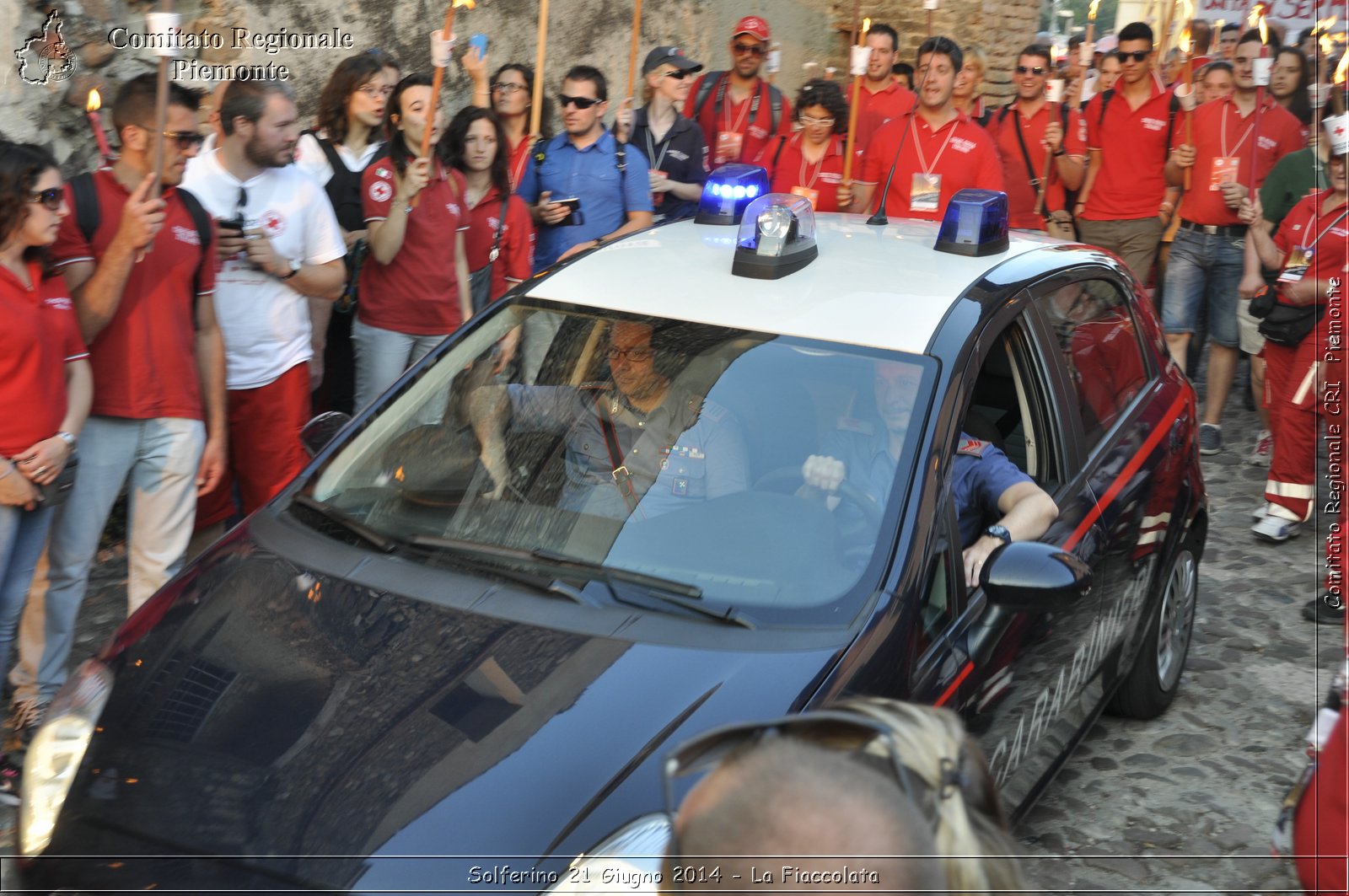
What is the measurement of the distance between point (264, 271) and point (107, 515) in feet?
3.35

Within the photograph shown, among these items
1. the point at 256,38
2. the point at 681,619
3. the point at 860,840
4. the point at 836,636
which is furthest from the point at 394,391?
the point at 256,38

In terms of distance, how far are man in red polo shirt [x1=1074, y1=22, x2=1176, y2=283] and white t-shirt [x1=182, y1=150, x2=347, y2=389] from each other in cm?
534

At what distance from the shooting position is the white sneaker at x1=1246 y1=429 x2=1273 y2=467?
7629mm

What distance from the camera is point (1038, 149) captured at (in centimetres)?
909

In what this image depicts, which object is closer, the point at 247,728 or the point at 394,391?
the point at 247,728

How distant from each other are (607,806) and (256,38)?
607cm

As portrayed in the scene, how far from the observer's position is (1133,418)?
4.10 meters

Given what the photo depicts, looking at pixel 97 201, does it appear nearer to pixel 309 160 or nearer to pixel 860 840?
pixel 309 160

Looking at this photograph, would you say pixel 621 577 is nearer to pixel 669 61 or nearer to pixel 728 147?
pixel 669 61

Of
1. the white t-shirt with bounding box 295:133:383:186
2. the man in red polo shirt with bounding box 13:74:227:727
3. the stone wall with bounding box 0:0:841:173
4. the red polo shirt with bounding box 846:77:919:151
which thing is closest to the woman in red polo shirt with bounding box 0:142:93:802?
the man in red polo shirt with bounding box 13:74:227:727

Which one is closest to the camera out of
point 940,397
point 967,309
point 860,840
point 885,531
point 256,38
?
point 860,840

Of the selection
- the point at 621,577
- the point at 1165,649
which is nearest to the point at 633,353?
the point at 621,577

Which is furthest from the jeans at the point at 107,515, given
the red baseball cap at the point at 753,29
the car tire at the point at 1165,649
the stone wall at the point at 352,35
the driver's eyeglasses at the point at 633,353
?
the red baseball cap at the point at 753,29

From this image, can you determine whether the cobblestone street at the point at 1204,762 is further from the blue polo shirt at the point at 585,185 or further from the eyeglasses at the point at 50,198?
the blue polo shirt at the point at 585,185
